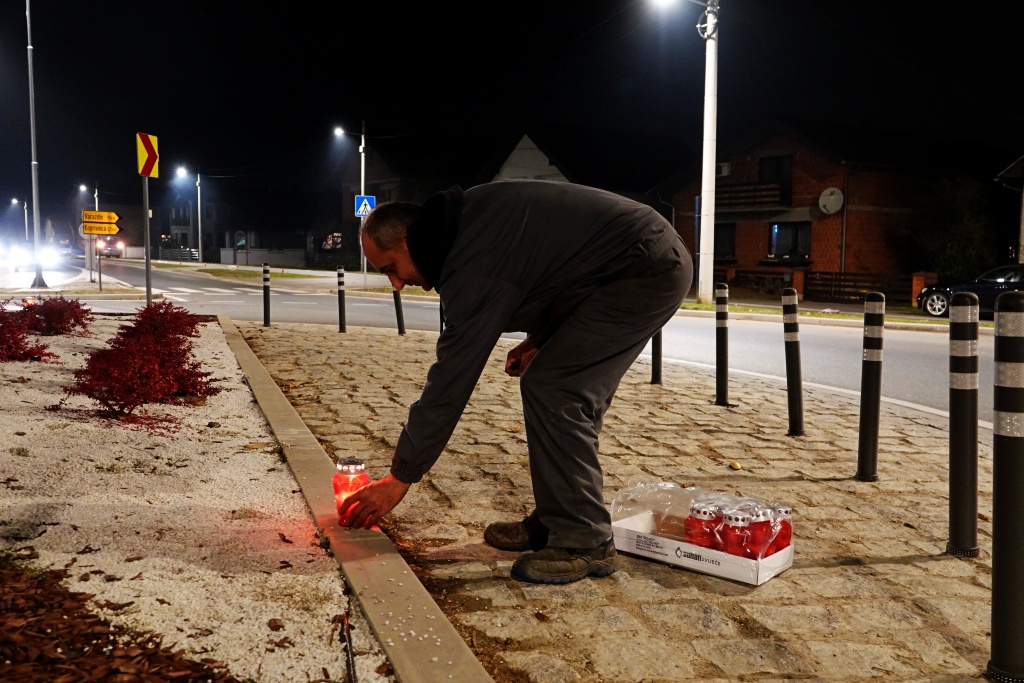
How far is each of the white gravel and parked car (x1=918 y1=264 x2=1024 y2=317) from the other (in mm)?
20333

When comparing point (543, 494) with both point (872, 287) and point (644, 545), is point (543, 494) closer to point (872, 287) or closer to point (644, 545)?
point (644, 545)

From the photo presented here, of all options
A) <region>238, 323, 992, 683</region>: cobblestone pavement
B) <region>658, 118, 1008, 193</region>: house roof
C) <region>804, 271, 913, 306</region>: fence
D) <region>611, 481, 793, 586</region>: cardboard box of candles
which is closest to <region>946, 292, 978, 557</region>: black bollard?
<region>238, 323, 992, 683</region>: cobblestone pavement

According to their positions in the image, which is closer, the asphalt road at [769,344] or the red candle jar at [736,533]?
the red candle jar at [736,533]

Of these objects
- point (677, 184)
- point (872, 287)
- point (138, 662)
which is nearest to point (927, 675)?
point (138, 662)

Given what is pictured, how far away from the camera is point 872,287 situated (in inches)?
1145

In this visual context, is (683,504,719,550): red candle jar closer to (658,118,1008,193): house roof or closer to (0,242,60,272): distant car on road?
(0,242,60,272): distant car on road

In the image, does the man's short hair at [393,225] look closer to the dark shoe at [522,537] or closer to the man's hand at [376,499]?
the man's hand at [376,499]

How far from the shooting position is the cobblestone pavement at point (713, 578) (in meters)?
2.81

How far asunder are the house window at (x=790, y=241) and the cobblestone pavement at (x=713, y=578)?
30.7 m

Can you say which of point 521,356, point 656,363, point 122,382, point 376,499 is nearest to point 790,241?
point 656,363

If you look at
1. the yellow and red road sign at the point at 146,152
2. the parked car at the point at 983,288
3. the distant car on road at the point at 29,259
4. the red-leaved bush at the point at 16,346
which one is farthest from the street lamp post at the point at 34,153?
the parked car at the point at 983,288

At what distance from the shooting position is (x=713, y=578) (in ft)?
11.5

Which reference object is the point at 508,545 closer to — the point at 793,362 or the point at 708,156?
the point at 793,362

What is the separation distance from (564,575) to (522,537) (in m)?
0.44
